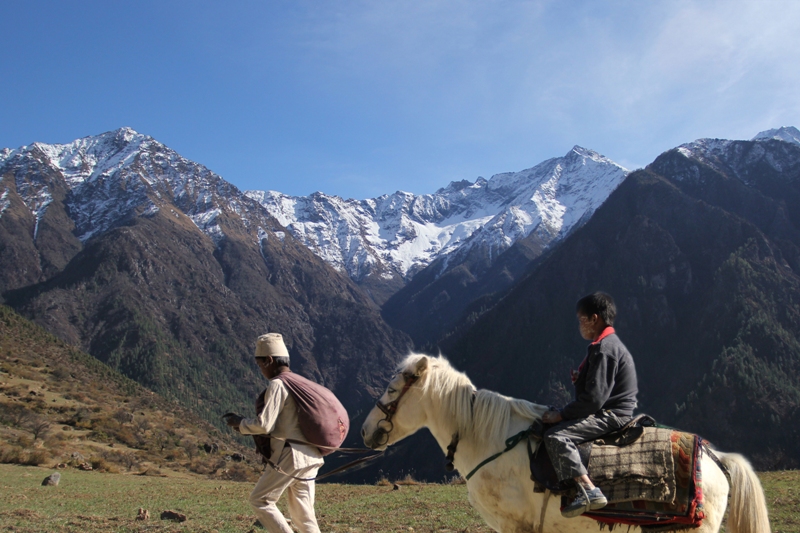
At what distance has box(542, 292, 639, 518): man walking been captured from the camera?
5.51 meters

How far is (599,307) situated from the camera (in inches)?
251

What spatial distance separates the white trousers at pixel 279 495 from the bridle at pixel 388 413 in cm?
92

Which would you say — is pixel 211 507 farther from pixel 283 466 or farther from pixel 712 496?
pixel 712 496

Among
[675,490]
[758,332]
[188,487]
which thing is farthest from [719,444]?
[675,490]

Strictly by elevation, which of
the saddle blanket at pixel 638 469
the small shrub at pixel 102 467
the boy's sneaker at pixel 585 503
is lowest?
the small shrub at pixel 102 467

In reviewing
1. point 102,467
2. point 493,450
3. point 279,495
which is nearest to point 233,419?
point 279,495

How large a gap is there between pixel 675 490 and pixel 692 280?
191 m

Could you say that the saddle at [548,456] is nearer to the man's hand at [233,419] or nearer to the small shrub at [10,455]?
the man's hand at [233,419]

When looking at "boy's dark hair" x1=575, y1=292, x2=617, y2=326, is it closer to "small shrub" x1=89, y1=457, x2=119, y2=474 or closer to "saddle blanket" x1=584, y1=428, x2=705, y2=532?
"saddle blanket" x1=584, y1=428, x2=705, y2=532

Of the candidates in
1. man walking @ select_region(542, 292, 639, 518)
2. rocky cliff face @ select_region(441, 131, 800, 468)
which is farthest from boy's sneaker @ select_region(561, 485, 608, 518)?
rocky cliff face @ select_region(441, 131, 800, 468)

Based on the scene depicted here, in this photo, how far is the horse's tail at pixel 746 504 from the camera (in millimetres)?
5789

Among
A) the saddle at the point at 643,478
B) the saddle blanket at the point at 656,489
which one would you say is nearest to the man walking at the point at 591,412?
the saddle at the point at 643,478

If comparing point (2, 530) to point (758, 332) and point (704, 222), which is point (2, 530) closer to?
point (758, 332)

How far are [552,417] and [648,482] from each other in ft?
3.56
